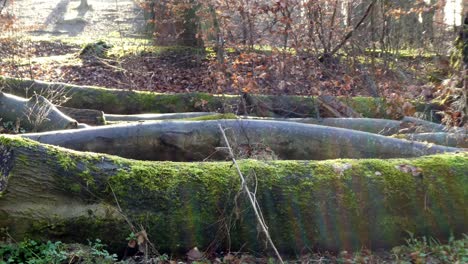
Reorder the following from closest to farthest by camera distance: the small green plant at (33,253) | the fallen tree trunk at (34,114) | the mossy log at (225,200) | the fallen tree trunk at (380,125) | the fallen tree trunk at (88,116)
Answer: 1. the small green plant at (33,253)
2. the mossy log at (225,200)
3. the fallen tree trunk at (34,114)
4. the fallen tree trunk at (88,116)
5. the fallen tree trunk at (380,125)

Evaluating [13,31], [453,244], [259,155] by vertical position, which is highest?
[13,31]

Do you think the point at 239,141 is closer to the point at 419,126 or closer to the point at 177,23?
the point at 419,126

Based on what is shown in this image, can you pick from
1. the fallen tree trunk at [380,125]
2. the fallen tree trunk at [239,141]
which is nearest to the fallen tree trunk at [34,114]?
the fallen tree trunk at [239,141]

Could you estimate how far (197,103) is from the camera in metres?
9.60

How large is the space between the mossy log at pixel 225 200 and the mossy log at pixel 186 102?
479cm

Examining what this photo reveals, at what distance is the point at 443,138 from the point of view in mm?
7102

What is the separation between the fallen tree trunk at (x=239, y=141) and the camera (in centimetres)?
637

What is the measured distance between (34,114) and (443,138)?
6.05 metres

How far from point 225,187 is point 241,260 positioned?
64cm

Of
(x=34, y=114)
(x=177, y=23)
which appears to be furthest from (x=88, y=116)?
(x=177, y=23)

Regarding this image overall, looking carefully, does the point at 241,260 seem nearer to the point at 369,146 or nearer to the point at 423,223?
the point at 423,223

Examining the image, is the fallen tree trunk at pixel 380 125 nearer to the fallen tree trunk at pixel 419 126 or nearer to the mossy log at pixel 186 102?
the fallen tree trunk at pixel 419 126

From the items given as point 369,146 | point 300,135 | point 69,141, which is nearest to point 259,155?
point 300,135

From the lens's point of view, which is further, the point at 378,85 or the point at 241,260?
the point at 378,85
